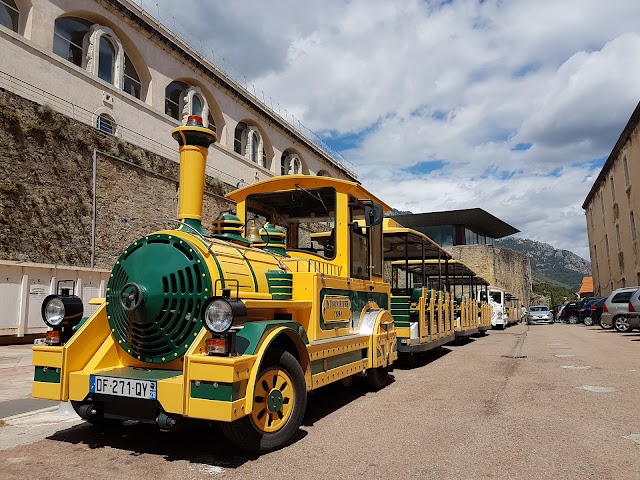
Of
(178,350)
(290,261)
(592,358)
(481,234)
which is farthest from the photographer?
(481,234)

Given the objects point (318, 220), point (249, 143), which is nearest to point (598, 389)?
point (318, 220)

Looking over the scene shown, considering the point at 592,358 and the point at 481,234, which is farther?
the point at 481,234

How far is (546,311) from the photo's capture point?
115 feet

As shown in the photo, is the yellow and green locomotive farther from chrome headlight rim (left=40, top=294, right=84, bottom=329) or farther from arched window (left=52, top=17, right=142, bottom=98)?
arched window (left=52, top=17, right=142, bottom=98)

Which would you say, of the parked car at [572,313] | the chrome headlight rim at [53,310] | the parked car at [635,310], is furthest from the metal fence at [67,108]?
the parked car at [572,313]

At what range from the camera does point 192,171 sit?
16.0ft

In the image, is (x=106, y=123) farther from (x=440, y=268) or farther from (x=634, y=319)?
(x=634, y=319)

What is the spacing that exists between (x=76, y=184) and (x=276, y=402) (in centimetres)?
1423

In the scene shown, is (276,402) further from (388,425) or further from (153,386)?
(388,425)

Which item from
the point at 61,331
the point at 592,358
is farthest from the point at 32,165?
the point at 592,358

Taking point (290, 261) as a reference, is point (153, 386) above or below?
below

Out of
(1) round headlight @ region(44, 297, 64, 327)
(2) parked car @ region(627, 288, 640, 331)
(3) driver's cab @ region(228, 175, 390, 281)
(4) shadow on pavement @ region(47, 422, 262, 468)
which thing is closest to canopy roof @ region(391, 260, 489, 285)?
(2) parked car @ region(627, 288, 640, 331)

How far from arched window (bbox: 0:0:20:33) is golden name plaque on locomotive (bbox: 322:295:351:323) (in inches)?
706

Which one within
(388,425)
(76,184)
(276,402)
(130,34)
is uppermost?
(130,34)
